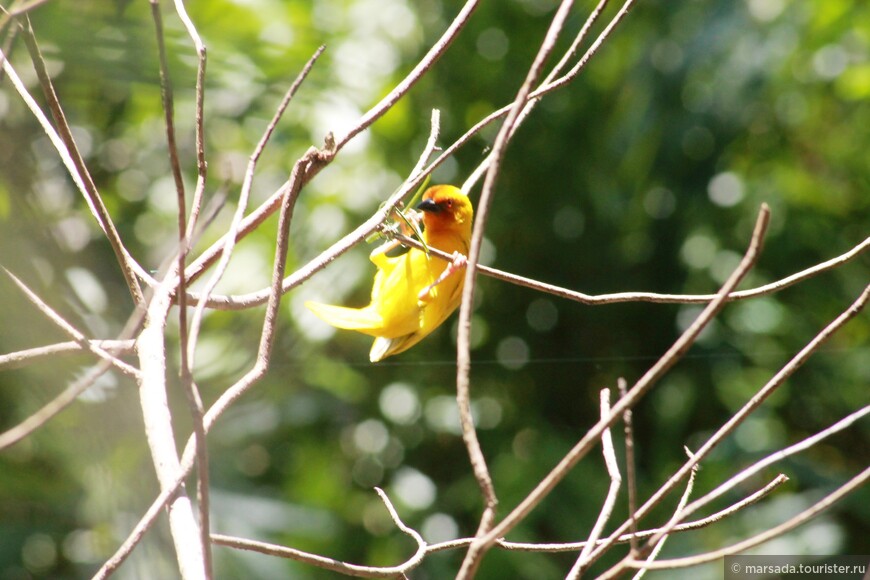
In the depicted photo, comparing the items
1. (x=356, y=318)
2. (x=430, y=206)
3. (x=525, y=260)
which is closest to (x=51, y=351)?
(x=356, y=318)

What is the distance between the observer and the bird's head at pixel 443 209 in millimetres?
2531

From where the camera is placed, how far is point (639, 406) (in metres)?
4.03

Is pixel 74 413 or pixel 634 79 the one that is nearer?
pixel 74 413

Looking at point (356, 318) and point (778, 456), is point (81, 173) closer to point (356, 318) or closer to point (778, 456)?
point (778, 456)

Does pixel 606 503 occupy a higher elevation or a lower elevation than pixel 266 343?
lower

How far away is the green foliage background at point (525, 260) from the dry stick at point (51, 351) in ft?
7.18

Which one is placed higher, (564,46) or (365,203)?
(564,46)

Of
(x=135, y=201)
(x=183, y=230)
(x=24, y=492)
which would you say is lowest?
(x=183, y=230)

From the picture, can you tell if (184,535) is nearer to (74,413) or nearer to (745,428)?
(74,413)

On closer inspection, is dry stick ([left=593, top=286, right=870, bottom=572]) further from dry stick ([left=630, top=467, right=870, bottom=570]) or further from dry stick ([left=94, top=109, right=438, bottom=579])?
dry stick ([left=94, top=109, right=438, bottom=579])

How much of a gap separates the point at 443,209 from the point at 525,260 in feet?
4.91

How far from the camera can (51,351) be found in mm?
1093

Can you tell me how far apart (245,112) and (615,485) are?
301cm

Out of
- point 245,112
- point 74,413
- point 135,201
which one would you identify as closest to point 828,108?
point 245,112
